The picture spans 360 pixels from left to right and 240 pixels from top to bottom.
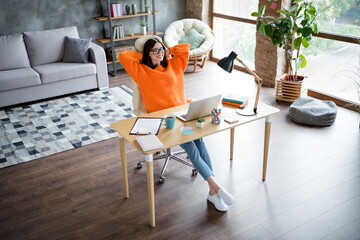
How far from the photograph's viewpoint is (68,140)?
4.45 meters

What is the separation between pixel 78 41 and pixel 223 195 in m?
3.82

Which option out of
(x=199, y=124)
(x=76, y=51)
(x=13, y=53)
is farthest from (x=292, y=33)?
(x=13, y=53)

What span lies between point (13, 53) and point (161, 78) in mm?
3213

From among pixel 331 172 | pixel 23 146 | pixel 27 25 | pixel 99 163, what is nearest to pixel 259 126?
pixel 331 172

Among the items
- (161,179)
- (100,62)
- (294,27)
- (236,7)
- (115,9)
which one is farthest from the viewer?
(236,7)

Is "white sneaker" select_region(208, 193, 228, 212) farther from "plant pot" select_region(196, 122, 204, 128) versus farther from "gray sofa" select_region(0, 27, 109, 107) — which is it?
"gray sofa" select_region(0, 27, 109, 107)

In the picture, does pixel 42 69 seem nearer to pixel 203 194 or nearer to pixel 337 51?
pixel 203 194

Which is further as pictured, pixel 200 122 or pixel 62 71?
pixel 62 71

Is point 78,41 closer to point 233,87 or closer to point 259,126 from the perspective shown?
point 233,87

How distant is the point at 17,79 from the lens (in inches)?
207

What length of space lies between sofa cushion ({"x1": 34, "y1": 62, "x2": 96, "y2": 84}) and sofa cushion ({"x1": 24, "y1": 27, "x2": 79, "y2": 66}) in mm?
124

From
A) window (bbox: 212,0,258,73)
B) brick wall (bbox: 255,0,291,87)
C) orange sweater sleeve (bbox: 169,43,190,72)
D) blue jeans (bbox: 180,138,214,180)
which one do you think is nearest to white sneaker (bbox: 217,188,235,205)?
blue jeans (bbox: 180,138,214,180)

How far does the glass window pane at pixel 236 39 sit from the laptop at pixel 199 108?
383cm

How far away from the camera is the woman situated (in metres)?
3.26
